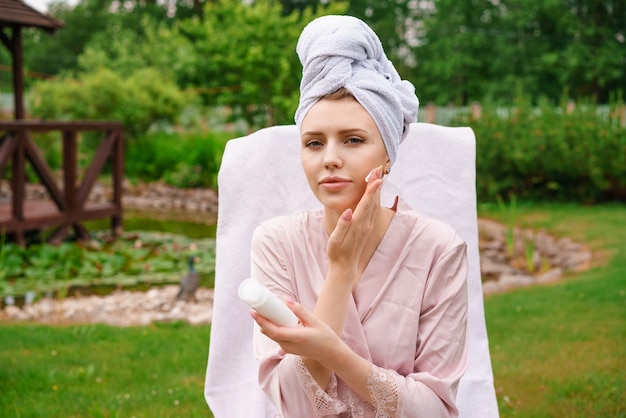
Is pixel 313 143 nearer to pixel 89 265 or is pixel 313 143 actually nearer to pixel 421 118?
pixel 89 265

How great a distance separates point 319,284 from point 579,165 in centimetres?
1002

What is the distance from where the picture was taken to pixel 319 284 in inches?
72.6

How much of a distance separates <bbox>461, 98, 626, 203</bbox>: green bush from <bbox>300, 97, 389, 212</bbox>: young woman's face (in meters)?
9.93

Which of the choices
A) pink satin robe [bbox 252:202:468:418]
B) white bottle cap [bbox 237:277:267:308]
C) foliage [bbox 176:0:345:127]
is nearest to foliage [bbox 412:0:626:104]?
foliage [bbox 176:0:345:127]

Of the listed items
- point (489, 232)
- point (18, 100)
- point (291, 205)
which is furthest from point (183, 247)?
point (291, 205)

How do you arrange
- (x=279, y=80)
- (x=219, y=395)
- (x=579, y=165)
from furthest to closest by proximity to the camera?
(x=279, y=80) < (x=579, y=165) < (x=219, y=395)

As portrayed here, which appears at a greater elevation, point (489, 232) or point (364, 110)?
point (364, 110)

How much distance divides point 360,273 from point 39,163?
295 inches

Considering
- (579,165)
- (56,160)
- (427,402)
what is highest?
(427,402)

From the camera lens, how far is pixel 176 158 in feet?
49.1

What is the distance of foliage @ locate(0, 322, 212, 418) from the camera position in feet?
11.7

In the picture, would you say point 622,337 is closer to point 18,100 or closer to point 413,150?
point 413,150

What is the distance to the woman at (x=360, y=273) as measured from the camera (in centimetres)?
166

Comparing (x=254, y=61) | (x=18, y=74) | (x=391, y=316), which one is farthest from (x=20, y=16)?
(x=391, y=316)
